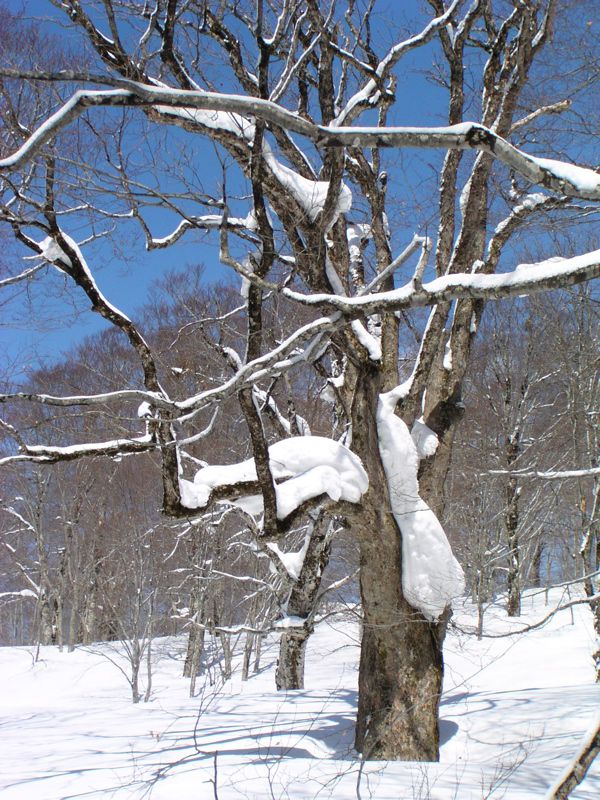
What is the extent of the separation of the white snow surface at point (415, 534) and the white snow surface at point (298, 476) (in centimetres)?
31

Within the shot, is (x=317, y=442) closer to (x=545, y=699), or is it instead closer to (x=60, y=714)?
(x=545, y=699)

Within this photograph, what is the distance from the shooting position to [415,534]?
4930mm

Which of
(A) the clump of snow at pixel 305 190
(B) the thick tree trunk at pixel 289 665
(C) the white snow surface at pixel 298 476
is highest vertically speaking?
(A) the clump of snow at pixel 305 190

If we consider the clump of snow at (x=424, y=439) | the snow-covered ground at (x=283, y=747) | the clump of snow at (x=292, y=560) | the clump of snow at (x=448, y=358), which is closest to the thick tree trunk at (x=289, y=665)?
the snow-covered ground at (x=283, y=747)

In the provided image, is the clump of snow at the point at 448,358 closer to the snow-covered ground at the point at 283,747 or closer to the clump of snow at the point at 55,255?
the snow-covered ground at the point at 283,747

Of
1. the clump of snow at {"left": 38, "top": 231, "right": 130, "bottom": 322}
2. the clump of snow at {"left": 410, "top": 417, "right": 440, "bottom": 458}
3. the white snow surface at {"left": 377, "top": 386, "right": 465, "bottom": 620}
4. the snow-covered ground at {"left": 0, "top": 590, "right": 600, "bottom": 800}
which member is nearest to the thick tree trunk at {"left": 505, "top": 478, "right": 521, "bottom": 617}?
the snow-covered ground at {"left": 0, "top": 590, "right": 600, "bottom": 800}

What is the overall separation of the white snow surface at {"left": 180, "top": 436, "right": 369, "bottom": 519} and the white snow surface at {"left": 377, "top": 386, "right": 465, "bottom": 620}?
31cm

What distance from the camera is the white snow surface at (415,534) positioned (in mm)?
4820

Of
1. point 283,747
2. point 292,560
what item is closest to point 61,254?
point 283,747

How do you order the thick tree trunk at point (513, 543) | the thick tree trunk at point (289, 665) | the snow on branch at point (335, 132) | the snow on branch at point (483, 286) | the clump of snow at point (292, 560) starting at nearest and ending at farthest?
the snow on branch at point (335, 132), the snow on branch at point (483, 286), the clump of snow at point (292, 560), the thick tree trunk at point (289, 665), the thick tree trunk at point (513, 543)

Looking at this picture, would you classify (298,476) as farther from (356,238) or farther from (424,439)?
(356,238)

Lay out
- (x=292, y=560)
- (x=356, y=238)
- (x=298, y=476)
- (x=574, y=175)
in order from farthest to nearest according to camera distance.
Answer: (x=292, y=560)
(x=356, y=238)
(x=298, y=476)
(x=574, y=175)

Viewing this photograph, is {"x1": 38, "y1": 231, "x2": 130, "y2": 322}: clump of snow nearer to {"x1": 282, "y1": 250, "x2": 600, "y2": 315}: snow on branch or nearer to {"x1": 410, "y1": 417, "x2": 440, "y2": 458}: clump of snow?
{"x1": 282, "y1": 250, "x2": 600, "y2": 315}: snow on branch

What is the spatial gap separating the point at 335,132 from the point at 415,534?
3.63 m
